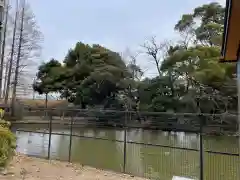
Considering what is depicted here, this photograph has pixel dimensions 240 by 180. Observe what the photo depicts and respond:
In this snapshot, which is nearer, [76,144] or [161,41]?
[76,144]

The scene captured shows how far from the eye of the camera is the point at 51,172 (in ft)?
17.4

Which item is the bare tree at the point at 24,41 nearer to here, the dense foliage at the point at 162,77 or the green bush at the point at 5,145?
the dense foliage at the point at 162,77

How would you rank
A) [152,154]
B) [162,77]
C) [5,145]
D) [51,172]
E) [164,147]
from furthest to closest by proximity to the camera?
[162,77], [152,154], [164,147], [51,172], [5,145]

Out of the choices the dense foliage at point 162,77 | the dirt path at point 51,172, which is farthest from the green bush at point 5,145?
the dense foliage at point 162,77

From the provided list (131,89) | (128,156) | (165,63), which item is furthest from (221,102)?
(128,156)

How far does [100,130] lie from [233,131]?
3492 millimetres

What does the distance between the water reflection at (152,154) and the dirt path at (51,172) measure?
0.75 m

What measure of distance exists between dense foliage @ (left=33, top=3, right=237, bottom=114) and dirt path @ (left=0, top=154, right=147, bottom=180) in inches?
452

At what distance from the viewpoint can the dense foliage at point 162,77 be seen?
17312 mm

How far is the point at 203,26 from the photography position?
21.9 m

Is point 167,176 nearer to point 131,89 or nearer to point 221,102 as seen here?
point 221,102

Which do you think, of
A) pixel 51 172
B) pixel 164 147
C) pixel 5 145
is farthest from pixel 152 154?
pixel 5 145

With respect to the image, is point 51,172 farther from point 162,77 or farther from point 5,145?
point 162,77

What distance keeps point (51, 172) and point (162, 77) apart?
1482cm
